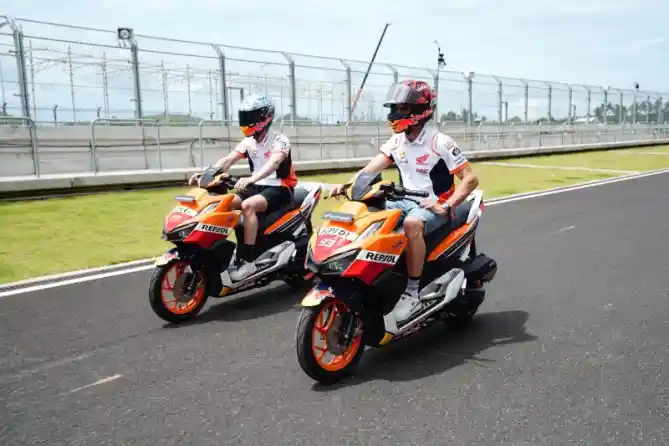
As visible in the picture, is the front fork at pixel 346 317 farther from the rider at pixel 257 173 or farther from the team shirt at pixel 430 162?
the rider at pixel 257 173

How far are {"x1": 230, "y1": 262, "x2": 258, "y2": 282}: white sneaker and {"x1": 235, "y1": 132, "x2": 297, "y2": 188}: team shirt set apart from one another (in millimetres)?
865

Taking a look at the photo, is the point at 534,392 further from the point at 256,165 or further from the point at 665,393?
the point at 256,165

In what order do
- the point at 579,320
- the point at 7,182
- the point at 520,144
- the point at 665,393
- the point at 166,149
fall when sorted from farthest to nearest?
the point at 520,144
the point at 166,149
the point at 7,182
the point at 579,320
the point at 665,393

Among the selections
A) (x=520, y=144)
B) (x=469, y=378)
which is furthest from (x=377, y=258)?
(x=520, y=144)

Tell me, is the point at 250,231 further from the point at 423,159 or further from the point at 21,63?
the point at 21,63

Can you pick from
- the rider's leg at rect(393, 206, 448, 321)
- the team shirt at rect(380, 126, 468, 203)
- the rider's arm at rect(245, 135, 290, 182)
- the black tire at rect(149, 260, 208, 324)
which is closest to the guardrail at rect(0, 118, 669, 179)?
the rider's arm at rect(245, 135, 290, 182)

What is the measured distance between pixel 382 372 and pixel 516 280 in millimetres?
2957

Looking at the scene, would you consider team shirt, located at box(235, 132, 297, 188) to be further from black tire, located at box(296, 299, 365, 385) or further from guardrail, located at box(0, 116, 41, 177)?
guardrail, located at box(0, 116, 41, 177)

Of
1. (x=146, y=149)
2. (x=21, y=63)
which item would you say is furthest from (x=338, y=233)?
(x=21, y=63)

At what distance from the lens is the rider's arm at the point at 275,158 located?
19.8 ft

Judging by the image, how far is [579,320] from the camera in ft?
17.3

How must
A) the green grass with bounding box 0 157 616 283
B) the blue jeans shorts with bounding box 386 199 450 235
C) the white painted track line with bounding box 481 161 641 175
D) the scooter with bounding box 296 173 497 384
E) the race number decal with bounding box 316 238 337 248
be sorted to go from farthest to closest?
the white painted track line with bounding box 481 161 641 175 < the green grass with bounding box 0 157 616 283 < the blue jeans shorts with bounding box 386 199 450 235 < the race number decal with bounding box 316 238 337 248 < the scooter with bounding box 296 173 497 384

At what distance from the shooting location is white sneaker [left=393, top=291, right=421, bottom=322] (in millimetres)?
4352

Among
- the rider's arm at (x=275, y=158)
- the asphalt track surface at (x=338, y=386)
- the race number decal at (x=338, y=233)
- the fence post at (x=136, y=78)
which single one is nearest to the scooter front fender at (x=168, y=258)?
the asphalt track surface at (x=338, y=386)
